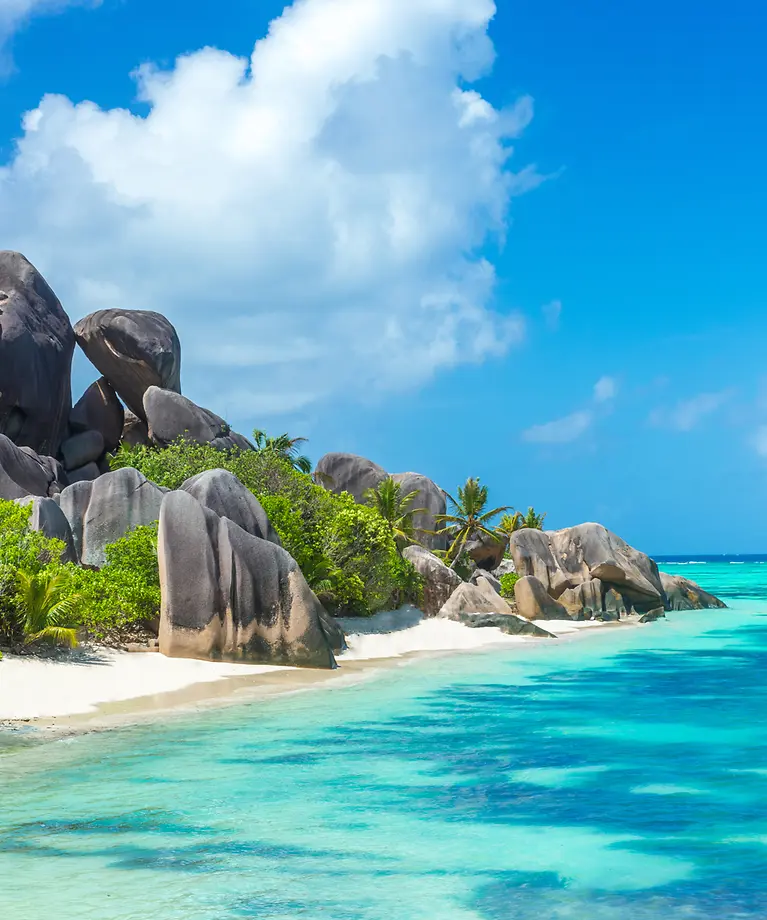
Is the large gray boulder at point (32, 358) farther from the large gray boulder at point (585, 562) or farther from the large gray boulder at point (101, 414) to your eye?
the large gray boulder at point (585, 562)

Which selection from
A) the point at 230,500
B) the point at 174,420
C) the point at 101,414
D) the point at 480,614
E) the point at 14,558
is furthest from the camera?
the point at 101,414

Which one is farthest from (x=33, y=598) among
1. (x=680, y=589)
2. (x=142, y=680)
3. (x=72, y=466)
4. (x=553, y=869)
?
(x=680, y=589)

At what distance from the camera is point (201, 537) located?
64.7ft

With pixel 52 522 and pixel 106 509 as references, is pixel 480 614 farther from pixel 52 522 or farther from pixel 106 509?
pixel 52 522

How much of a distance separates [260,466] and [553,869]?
25.5m

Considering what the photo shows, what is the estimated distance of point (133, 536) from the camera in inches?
851

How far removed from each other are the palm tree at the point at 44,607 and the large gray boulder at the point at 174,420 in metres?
23.6

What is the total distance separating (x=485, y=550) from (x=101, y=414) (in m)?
22.5

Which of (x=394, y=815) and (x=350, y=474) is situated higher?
(x=350, y=474)

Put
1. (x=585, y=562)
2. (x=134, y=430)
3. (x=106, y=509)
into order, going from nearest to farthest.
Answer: (x=106, y=509) < (x=585, y=562) < (x=134, y=430)

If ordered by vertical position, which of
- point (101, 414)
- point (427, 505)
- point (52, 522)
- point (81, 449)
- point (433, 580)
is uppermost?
point (101, 414)

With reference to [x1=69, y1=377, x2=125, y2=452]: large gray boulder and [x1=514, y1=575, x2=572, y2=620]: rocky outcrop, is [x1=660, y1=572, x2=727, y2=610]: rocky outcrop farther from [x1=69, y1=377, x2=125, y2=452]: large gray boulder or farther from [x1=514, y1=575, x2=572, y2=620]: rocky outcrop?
[x1=69, y1=377, x2=125, y2=452]: large gray boulder

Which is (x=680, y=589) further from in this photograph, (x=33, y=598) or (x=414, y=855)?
(x=414, y=855)

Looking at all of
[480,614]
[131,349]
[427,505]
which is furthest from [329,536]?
[427,505]
